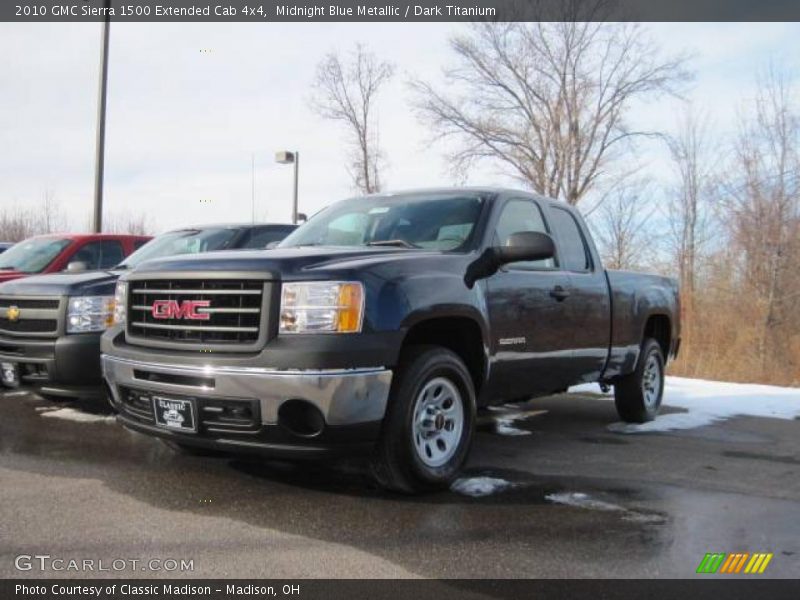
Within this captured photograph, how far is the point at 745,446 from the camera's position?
6.04m

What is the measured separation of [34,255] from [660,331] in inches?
284

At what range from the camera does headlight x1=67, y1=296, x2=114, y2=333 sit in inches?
236

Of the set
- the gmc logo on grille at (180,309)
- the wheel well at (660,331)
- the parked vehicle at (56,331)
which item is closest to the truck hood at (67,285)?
the parked vehicle at (56,331)

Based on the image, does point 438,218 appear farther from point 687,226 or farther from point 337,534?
point 687,226

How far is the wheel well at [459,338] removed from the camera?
4.47 meters

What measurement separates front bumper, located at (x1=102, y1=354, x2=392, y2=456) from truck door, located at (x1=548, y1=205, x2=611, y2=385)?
2.26m

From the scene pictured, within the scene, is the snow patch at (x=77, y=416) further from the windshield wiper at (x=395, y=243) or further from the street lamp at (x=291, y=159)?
the street lamp at (x=291, y=159)

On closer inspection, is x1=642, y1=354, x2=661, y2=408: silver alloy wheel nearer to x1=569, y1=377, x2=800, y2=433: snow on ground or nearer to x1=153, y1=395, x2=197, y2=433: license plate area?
x1=569, y1=377, x2=800, y2=433: snow on ground

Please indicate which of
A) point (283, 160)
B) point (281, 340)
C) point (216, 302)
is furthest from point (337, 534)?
point (283, 160)

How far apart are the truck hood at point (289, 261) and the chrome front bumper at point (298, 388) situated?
0.54m

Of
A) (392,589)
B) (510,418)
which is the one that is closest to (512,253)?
(392,589)

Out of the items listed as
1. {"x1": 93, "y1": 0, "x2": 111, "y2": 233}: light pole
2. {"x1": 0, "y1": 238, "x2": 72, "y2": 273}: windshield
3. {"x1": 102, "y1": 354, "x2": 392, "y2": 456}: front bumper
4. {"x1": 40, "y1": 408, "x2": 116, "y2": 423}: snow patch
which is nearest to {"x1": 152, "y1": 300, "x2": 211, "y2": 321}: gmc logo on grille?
{"x1": 102, "y1": 354, "x2": 392, "y2": 456}: front bumper

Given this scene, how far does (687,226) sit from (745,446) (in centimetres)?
2121

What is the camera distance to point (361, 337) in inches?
153
